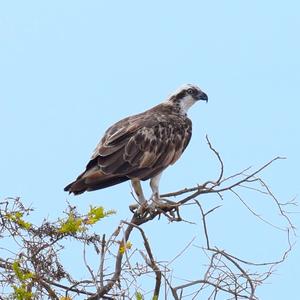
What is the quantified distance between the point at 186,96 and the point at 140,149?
1.29 metres

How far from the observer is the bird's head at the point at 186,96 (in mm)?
9844

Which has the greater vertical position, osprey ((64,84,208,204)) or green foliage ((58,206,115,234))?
osprey ((64,84,208,204))

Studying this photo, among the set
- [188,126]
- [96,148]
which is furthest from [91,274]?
[188,126]

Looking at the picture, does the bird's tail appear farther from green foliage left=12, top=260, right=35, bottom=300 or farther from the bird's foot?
green foliage left=12, top=260, right=35, bottom=300

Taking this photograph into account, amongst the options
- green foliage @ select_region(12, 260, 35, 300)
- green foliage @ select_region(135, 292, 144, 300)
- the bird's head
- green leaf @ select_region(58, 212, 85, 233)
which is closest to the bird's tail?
the bird's head

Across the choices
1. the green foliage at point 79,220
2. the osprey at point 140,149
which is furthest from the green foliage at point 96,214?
the osprey at point 140,149

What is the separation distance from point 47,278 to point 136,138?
3348 mm

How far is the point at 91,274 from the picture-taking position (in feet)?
18.1

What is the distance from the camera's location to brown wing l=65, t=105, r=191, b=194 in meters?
8.30

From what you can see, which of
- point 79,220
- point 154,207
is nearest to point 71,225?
point 79,220

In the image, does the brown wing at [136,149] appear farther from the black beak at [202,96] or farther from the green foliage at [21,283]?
the green foliage at [21,283]

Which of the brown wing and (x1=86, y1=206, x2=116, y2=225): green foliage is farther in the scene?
the brown wing

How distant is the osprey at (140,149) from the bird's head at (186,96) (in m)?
0.01

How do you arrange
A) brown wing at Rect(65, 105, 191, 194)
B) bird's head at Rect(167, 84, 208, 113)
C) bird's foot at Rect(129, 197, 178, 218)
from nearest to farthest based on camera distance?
bird's foot at Rect(129, 197, 178, 218)
brown wing at Rect(65, 105, 191, 194)
bird's head at Rect(167, 84, 208, 113)
